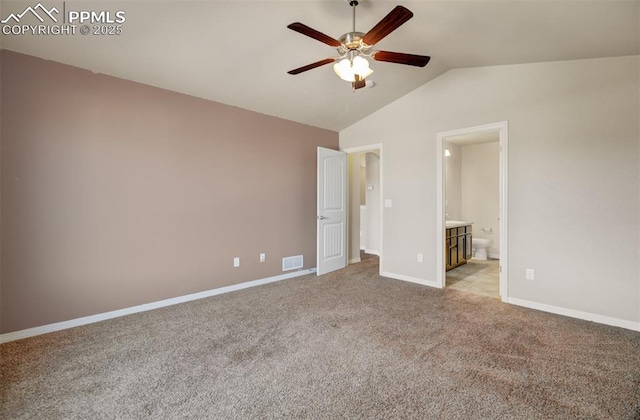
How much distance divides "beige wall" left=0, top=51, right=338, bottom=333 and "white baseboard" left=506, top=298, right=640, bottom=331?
3.18 meters

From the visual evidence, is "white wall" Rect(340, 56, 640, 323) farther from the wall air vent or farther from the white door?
the wall air vent

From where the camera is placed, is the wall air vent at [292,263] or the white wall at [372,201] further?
the white wall at [372,201]

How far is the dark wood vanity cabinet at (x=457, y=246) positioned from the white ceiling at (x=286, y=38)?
8.04 feet

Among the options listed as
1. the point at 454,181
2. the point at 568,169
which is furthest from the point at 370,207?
the point at 568,169

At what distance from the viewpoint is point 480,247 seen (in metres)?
5.71

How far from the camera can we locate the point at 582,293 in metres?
2.90

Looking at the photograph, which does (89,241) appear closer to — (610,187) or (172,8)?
(172,8)

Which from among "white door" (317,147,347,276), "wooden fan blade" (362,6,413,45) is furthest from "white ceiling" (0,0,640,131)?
"white door" (317,147,347,276)


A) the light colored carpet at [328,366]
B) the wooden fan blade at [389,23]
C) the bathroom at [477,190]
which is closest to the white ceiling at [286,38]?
the wooden fan blade at [389,23]

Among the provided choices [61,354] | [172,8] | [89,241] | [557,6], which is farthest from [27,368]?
[557,6]

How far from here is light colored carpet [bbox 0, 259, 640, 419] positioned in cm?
165

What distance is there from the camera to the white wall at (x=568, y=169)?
8.84ft

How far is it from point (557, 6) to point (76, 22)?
370 cm

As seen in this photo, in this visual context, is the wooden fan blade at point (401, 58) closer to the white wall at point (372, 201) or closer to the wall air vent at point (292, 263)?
the wall air vent at point (292, 263)
